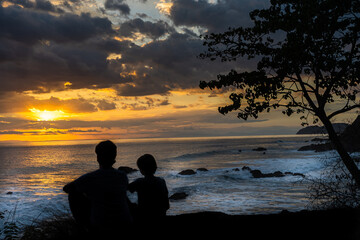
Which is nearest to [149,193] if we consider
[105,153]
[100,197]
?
[100,197]

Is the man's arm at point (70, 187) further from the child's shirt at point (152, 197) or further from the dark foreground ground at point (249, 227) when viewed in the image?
the dark foreground ground at point (249, 227)

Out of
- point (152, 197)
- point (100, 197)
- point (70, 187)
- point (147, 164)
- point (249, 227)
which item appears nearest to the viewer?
point (70, 187)

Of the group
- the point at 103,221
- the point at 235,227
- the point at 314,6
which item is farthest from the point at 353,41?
the point at 103,221

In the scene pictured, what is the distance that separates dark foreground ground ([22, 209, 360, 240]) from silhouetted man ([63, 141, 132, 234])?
9.53ft

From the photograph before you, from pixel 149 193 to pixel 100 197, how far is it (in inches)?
52.0

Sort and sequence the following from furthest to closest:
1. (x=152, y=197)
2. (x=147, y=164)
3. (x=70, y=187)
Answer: (x=152, y=197), (x=147, y=164), (x=70, y=187)

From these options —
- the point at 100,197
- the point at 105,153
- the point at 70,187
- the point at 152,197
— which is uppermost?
the point at 105,153

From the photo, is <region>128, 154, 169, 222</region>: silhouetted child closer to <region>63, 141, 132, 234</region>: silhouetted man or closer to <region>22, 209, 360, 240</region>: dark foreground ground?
<region>63, 141, 132, 234</region>: silhouetted man

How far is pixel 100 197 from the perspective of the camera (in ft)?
11.8

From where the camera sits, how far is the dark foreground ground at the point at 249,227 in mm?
6941

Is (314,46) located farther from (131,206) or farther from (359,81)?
(131,206)

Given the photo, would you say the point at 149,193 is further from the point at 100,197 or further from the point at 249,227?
the point at 249,227

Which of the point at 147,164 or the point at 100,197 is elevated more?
the point at 147,164

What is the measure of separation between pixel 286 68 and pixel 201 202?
14.9 m
